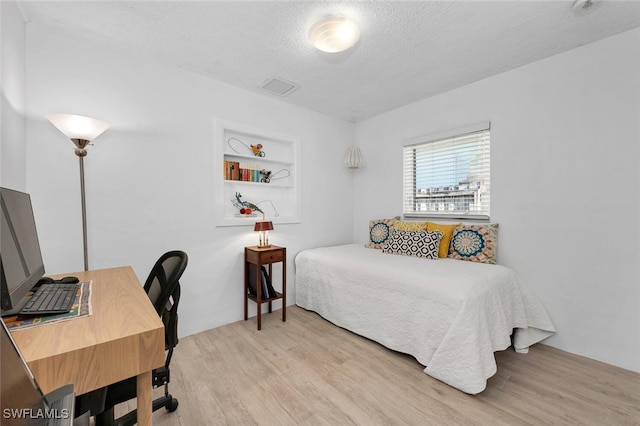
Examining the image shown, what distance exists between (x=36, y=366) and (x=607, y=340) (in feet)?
10.6

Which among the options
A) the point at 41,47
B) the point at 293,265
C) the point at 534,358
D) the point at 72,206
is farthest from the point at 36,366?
the point at 534,358

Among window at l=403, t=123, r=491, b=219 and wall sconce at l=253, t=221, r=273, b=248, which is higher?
window at l=403, t=123, r=491, b=219

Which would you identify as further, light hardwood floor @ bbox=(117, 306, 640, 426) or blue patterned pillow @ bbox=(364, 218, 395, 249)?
blue patterned pillow @ bbox=(364, 218, 395, 249)

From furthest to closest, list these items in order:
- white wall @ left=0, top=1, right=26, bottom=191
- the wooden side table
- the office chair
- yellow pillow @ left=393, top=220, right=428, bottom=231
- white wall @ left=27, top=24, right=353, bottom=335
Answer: yellow pillow @ left=393, top=220, right=428, bottom=231, the wooden side table, white wall @ left=27, top=24, right=353, bottom=335, white wall @ left=0, top=1, right=26, bottom=191, the office chair

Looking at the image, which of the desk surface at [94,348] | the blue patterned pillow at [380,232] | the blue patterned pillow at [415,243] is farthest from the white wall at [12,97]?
the blue patterned pillow at [380,232]

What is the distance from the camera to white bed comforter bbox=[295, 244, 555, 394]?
173 cm

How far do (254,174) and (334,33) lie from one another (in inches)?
66.4

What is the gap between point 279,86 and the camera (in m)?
2.77

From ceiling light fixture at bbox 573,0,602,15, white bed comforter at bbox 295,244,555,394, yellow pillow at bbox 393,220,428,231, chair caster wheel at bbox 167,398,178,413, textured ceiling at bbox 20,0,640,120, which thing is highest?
textured ceiling at bbox 20,0,640,120

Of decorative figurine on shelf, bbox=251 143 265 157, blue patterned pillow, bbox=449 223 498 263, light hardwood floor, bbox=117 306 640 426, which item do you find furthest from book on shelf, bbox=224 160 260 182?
blue patterned pillow, bbox=449 223 498 263

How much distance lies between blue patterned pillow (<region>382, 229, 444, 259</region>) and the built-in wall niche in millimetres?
1166

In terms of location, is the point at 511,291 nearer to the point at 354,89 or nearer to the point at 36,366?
the point at 354,89

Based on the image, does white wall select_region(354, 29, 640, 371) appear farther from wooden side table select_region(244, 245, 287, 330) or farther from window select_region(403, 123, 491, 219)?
wooden side table select_region(244, 245, 287, 330)

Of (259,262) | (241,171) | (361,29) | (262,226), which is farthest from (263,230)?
(361,29)
